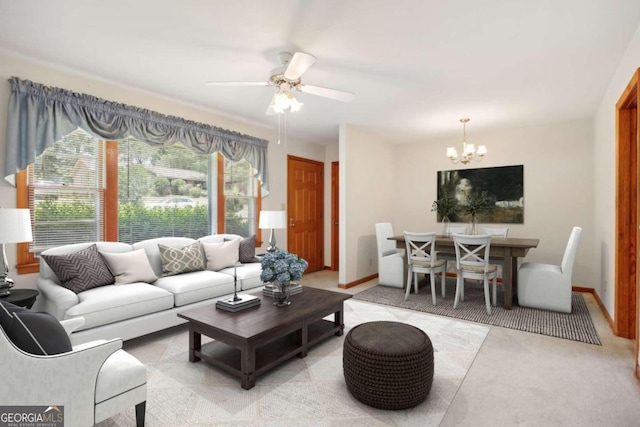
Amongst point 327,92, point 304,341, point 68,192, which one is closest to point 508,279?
point 304,341

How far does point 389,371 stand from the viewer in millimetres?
1939

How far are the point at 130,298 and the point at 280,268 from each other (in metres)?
1.31

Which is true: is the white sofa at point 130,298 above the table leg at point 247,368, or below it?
above

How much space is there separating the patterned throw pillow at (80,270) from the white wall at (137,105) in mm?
449

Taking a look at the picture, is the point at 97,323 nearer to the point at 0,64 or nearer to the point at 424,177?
the point at 0,64

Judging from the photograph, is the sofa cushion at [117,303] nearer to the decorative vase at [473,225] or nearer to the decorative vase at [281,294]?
the decorative vase at [281,294]

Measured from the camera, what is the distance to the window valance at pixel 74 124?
2.82 metres

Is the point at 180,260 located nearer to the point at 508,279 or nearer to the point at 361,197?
the point at 361,197

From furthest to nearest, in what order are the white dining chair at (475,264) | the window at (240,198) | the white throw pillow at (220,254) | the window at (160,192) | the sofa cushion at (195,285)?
the window at (240,198), the white throw pillow at (220,254), the white dining chair at (475,264), the window at (160,192), the sofa cushion at (195,285)

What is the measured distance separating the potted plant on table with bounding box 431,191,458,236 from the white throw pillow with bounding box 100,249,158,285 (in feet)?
14.9

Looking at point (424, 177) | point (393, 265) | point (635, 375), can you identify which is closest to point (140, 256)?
point (393, 265)

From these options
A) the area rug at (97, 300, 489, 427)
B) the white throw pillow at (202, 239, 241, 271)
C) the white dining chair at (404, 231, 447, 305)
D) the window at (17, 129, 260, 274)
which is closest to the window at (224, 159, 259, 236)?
the window at (17, 129, 260, 274)

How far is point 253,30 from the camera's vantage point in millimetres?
2420

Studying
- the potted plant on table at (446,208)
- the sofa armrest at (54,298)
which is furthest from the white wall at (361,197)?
the sofa armrest at (54,298)
